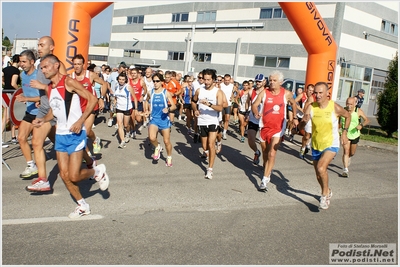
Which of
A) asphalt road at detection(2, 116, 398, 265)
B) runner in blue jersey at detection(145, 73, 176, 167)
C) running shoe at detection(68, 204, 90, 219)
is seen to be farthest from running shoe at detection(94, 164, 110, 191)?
runner in blue jersey at detection(145, 73, 176, 167)

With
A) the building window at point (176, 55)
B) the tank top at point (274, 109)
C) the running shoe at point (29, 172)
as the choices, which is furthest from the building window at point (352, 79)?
the running shoe at point (29, 172)

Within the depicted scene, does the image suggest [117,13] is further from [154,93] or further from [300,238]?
[300,238]

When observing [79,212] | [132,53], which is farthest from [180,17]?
[79,212]

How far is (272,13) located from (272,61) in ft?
11.0

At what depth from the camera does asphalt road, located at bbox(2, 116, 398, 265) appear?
12.9 ft

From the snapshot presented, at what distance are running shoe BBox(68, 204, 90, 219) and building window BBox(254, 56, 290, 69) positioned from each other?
76.9ft

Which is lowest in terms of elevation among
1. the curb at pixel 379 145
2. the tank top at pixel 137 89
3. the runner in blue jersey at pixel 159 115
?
the curb at pixel 379 145

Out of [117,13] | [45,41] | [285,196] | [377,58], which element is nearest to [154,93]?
[45,41]

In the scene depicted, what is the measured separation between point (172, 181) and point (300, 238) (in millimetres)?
2887

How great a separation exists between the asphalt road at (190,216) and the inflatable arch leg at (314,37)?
2971 millimetres

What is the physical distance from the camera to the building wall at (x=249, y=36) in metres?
24.9

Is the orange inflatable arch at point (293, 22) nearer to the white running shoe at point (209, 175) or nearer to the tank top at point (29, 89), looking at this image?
the tank top at point (29, 89)

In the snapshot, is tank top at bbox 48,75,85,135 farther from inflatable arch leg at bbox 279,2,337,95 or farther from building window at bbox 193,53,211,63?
building window at bbox 193,53,211,63

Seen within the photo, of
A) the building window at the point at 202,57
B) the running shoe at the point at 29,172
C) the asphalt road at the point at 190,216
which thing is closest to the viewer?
the asphalt road at the point at 190,216
